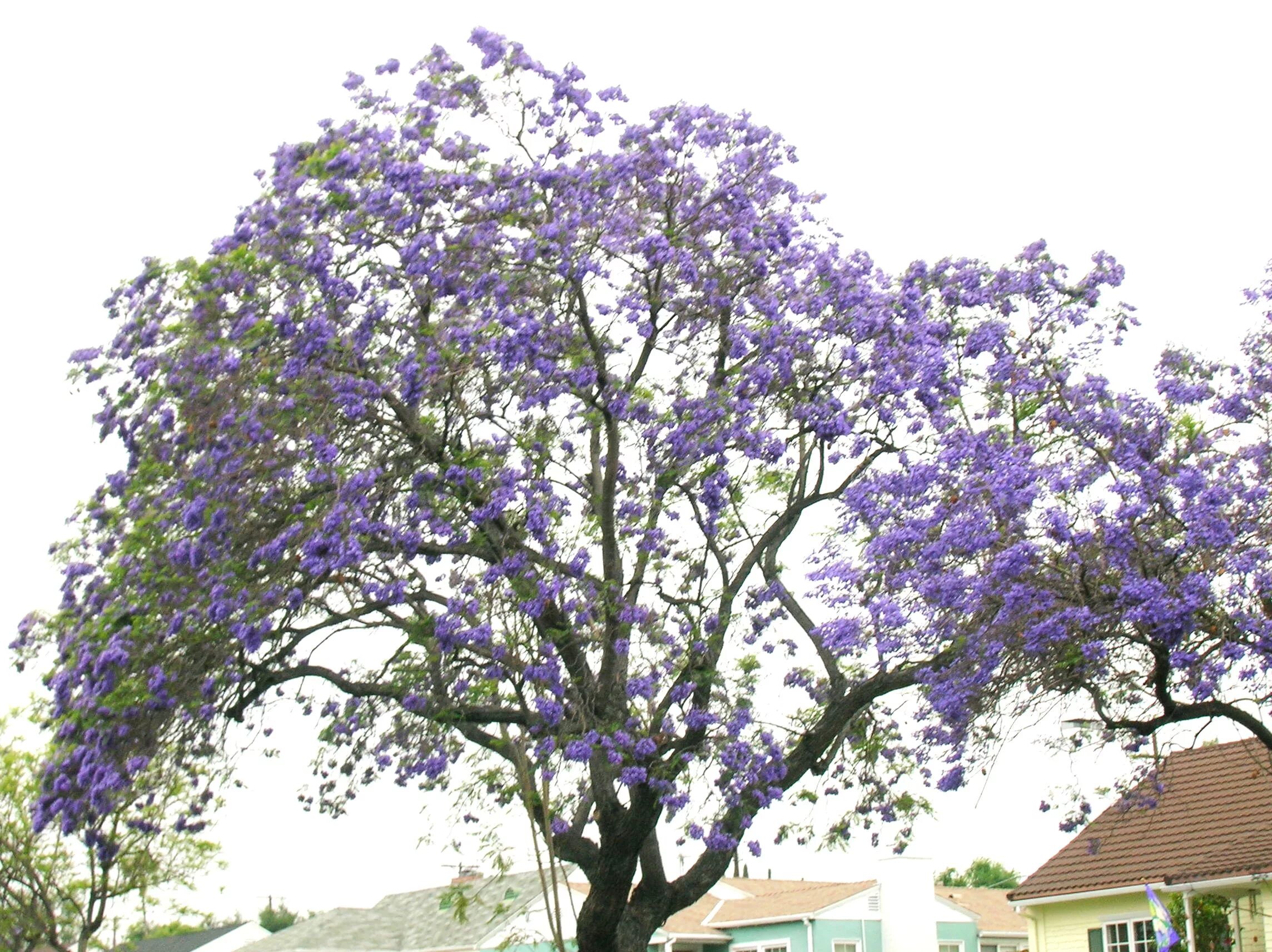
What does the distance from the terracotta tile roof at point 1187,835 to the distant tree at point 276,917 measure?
48.2 meters

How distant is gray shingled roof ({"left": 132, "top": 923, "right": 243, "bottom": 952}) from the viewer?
150ft

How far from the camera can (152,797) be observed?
1433cm

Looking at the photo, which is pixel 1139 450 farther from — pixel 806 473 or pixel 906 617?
pixel 806 473

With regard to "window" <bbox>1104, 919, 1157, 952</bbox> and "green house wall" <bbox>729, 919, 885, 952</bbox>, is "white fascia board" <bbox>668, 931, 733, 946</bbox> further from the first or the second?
"window" <bbox>1104, 919, 1157, 952</bbox>

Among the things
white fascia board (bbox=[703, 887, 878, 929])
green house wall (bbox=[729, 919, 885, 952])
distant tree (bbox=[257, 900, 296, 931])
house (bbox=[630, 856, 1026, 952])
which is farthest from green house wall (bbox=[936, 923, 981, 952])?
distant tree (bbox=[257, 900, 296, 931])

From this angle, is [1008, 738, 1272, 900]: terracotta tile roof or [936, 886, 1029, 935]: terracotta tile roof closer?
[1008, 738, 1272, 900]: terracotta tile roof

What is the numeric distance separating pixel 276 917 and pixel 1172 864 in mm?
52585

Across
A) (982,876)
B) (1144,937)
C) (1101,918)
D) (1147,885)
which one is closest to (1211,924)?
(1147,885)

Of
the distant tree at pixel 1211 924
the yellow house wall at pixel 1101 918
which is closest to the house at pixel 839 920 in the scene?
the yellow house wall at pixel 1101 918

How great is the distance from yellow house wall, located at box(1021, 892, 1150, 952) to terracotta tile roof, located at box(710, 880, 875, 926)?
10015 millimetres

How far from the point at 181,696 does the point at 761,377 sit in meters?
5.77

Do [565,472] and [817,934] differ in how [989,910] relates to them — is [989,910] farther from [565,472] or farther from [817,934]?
[565,472]

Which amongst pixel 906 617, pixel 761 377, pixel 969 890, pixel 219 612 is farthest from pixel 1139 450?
pixel 969 890

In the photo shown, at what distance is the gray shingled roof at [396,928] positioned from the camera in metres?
32.8
